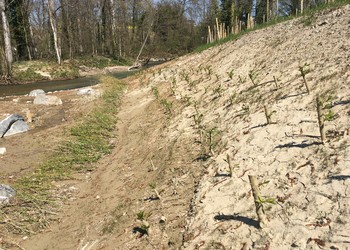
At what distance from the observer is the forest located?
87.0 ft

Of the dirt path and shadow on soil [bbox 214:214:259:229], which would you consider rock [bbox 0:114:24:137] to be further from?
shadow on soil [bbox 214:214:259:229]

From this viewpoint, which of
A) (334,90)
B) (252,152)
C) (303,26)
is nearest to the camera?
(252,152)

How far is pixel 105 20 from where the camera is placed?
119ft

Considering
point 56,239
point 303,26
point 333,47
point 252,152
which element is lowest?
point 56,239

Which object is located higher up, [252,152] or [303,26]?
[303,26]

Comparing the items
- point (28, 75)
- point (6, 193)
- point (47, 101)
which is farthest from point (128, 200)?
point (28, 75)

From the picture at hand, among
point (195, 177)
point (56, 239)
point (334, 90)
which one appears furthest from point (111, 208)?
point (334, 90)

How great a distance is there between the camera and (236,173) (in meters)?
3.52

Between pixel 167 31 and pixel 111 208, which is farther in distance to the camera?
pixel 167 31

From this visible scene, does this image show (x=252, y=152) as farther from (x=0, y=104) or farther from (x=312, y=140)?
(x=0, y=104)

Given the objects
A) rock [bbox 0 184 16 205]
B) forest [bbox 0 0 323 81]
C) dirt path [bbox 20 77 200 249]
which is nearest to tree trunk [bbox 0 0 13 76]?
forest [bbox 0 0 323 81]

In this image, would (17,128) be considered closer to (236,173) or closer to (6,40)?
(236,173)

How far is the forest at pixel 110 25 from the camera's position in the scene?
2650 centimetres

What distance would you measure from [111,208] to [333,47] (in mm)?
4515
